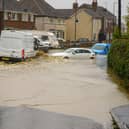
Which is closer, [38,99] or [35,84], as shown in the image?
[38,99]

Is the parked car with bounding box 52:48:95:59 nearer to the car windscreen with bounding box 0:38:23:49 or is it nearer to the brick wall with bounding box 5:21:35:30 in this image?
the car windscreen with bounding box 0:38:23:49

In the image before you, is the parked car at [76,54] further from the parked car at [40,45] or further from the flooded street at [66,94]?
the flooded street at [66,94]

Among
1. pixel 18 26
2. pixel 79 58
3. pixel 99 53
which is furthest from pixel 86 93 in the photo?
pixel 18 26

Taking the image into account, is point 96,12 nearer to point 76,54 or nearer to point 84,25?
point 84,25

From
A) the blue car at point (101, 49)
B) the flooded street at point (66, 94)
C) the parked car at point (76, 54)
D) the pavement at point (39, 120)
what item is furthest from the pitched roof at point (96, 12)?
the pavement at point (39, 120)

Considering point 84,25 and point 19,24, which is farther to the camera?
point 84,25

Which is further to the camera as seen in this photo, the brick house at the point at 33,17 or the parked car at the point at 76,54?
the brick house at the point at 33,17

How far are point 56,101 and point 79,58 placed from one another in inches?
1149

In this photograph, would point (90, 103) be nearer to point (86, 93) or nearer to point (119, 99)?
point (119, 99)

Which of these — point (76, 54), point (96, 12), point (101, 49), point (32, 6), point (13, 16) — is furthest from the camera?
point (96, 12)

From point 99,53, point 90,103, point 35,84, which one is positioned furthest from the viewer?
point 99,53

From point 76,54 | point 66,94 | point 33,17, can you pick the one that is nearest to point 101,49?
point 76,54

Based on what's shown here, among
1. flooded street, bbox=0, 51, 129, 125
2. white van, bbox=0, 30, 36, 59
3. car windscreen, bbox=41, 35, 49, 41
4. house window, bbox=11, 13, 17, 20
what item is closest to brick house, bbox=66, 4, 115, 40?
house window, bbox=11, 13, 17, 20

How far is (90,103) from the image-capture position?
54.2 feet
